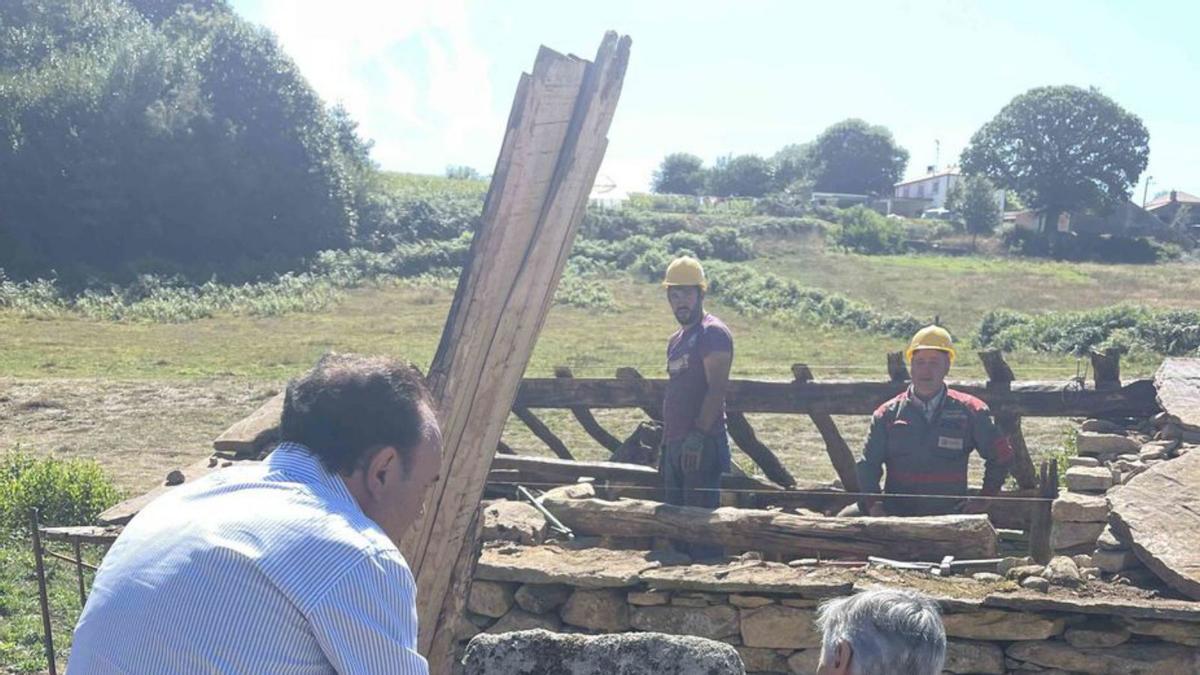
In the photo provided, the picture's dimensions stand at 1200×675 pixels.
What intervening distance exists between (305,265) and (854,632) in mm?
34567

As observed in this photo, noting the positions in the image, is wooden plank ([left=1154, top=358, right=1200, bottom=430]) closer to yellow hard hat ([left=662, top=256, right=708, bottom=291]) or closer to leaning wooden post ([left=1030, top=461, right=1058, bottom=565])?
leaning wooden post ([left=1030, top=461, right=1058, bottom=565])

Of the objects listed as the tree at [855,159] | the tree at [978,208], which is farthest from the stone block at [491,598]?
the tree at [855,159]

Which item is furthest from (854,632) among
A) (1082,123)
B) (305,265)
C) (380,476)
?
(1082,123)

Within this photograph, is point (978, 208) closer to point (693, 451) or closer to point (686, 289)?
point (686, 289)

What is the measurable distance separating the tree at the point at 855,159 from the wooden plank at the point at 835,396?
83.5 m

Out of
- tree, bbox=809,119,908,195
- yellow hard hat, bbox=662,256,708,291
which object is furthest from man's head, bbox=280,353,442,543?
tree, bbox=809,119,908,195

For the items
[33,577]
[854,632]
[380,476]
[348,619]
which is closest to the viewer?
[348,619]

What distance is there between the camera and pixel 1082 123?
6688 cm

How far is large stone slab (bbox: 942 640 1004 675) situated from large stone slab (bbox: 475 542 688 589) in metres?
1.46

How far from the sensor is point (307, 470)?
83.3 inches

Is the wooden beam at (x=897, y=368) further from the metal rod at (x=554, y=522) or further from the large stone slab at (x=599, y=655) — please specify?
the large stone slab at (x=599, y=655)

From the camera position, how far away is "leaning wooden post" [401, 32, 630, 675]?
3633mm

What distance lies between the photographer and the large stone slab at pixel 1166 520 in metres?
5.25

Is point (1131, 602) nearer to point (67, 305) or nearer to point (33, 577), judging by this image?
point (33, 577)
